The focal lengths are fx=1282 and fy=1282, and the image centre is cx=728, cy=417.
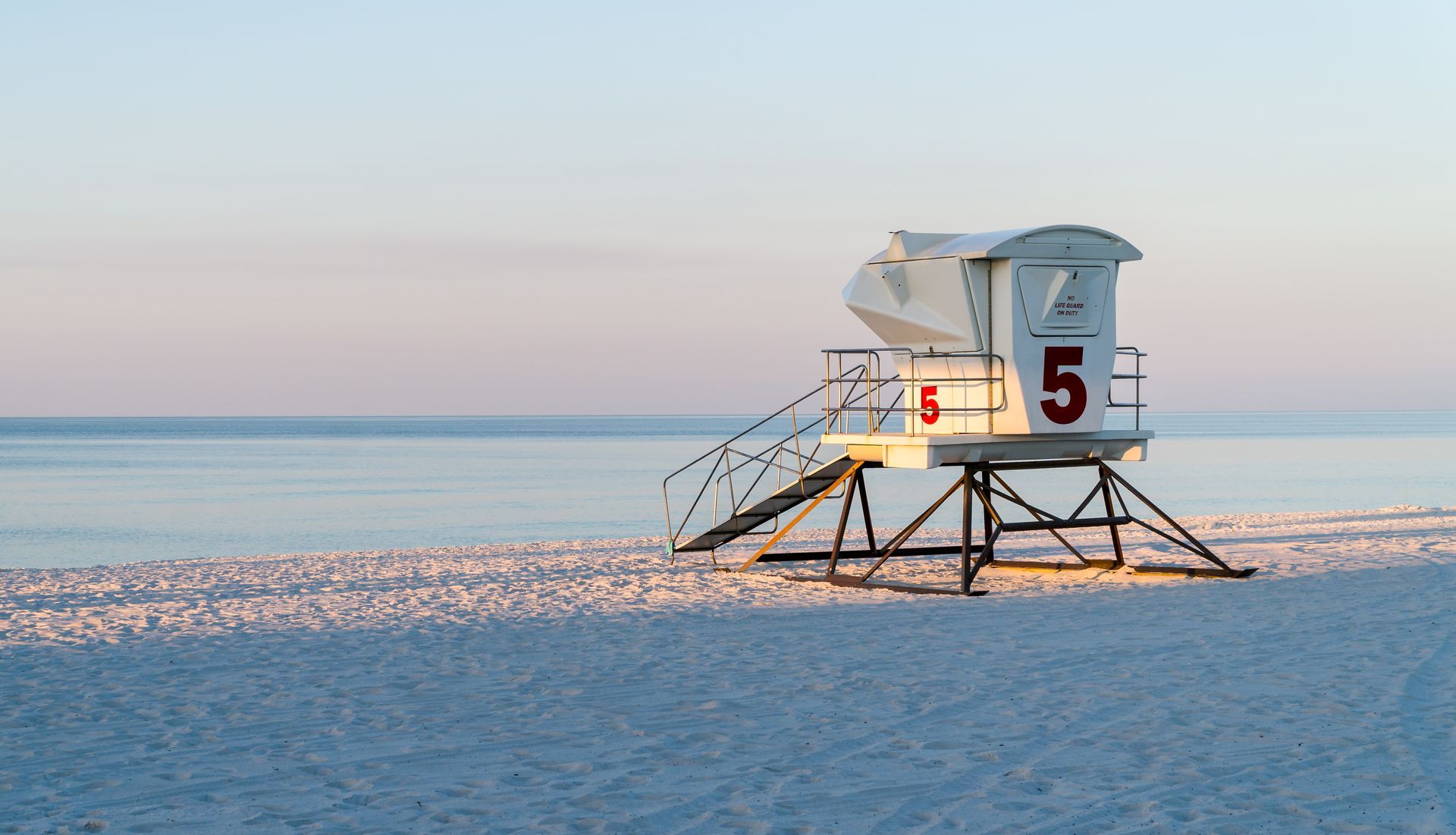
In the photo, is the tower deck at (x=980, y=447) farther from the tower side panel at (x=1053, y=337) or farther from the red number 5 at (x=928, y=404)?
the red number 5 at (x=928, y=404)

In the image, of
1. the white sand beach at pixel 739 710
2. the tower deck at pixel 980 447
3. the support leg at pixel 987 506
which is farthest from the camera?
the support leg at pixel 987 506

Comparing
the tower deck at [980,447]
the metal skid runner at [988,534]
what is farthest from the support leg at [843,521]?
the tower deck at [980,447]

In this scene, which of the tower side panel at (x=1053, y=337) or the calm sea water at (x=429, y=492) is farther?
the calm sea water at (x=429, y=492)

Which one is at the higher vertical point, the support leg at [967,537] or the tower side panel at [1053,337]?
the tower side panel at [1053,337]

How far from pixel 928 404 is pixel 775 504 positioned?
2.82 m

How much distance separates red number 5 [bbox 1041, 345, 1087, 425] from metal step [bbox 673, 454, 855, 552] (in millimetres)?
2893

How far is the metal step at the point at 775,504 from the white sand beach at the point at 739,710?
1909 millimetres

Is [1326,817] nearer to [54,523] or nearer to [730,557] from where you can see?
[730,557]

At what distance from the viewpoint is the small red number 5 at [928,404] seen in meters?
16.8

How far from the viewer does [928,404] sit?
16938mm

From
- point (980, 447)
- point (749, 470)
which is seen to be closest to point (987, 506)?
point (980, 447)

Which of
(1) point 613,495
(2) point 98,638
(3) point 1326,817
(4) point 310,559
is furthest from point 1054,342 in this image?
(1) point 613,495

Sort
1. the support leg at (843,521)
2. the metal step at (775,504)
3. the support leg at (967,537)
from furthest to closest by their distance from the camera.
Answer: the metal step at (775,504) < the support leg at (843,521) < the support leg at (967,537)

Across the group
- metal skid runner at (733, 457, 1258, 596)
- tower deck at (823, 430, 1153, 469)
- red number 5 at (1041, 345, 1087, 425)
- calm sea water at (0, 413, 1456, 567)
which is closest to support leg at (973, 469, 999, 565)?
metal skid runner at (733, 457, 1258, 596)
